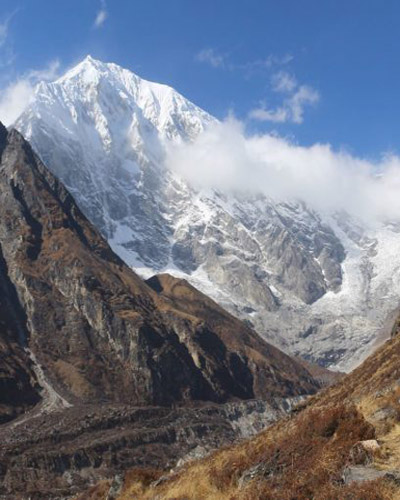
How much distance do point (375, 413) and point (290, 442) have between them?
480 cm

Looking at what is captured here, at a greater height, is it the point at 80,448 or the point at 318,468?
the point at 80,448

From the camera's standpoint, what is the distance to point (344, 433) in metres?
21.0

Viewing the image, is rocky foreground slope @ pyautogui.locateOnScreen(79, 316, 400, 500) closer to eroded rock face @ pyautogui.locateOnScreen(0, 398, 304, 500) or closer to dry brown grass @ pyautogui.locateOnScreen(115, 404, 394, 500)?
dry brown grass @ pyautogui.locateOnScreen(115, 404, 394, 500)

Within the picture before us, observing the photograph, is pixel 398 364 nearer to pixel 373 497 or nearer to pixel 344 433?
pixel 344 433

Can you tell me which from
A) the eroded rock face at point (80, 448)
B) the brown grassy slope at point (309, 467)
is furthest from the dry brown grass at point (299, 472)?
the eroded rock face at point (80, 448)

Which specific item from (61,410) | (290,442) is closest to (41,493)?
(61,410)

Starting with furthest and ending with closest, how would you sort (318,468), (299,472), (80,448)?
(80,448), (299,472), (318,468)

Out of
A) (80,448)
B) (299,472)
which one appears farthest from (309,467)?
(80,448)

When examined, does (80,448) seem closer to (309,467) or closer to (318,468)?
(309,467)

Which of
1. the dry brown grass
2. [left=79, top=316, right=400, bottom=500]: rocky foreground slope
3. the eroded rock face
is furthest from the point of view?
the eroded rock face

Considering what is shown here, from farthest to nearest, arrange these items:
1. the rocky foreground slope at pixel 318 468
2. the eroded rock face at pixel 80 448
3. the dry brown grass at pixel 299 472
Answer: the eroded rock face at pixel 80 448
the dry brown grass at pixel 299 472
the rocky foreground slope at pixel 318 468

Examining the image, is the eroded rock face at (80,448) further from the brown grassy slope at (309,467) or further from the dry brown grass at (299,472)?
the dry brown grass at (299,472)

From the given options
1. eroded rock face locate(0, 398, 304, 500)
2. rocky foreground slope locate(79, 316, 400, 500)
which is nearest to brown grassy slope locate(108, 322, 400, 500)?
rocky foreground slope locate(79, 316, 400, 500)

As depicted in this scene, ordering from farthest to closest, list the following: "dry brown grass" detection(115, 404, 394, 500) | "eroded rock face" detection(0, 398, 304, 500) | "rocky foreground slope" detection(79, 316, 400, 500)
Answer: "eroded rock face" detection(0, 398, 304, 500), "dry brown grass" detection(115, 404, 394, 500), "rocky foreground slope" detection(79, 316, 400, 500)
